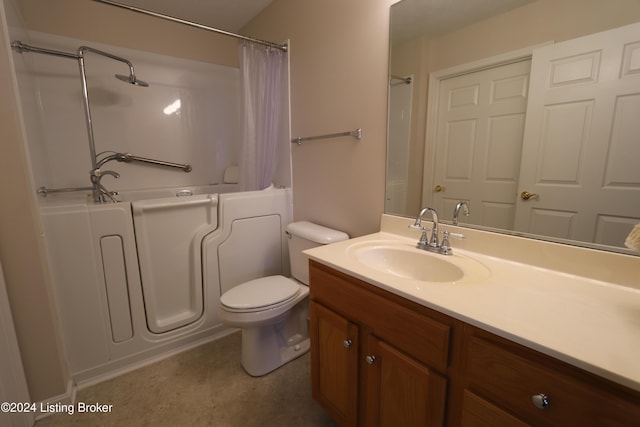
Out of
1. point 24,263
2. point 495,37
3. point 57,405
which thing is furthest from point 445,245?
A: point 57,405

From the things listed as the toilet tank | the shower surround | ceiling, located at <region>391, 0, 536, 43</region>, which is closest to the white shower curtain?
the shower surround

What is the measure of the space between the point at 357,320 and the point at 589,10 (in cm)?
124

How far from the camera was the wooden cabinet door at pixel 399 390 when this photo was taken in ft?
2.61

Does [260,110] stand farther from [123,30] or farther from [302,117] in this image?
[123,30]

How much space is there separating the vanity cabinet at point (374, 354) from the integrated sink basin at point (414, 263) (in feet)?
0.46

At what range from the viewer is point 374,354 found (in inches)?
37.9

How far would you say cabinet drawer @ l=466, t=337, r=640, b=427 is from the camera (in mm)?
518

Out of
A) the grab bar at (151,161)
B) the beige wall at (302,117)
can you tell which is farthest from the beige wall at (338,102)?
the grab bar at (151,161)

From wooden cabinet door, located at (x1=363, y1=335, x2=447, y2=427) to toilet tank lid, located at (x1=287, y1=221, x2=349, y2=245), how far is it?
2.25 ft

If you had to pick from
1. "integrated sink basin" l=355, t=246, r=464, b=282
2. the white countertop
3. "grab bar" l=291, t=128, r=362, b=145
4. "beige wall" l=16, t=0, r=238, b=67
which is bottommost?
"integrated sink basin" l=355, t=246, r=464, b=282

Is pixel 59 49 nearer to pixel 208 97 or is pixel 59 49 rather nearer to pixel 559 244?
pixel 208 97

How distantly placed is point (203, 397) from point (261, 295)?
59 centimetres

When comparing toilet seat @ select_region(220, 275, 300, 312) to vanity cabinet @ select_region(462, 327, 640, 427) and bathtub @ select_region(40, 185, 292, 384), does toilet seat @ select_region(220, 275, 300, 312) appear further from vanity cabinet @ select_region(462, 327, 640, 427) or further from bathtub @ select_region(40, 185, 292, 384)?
vanity cabinet @ select_region(462, 327, 640, 427)

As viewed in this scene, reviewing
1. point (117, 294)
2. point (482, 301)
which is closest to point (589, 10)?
point (482, 301)
